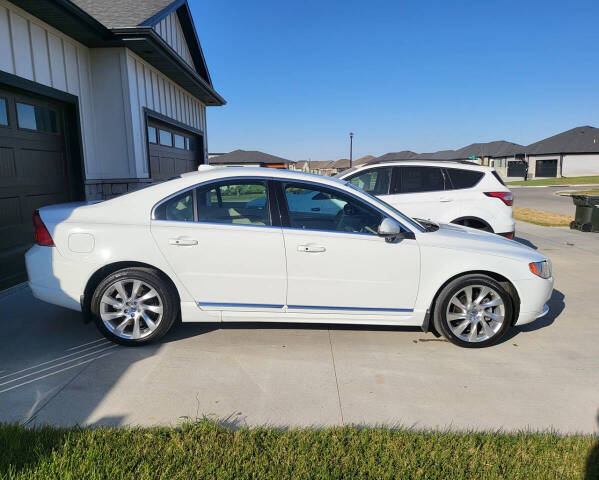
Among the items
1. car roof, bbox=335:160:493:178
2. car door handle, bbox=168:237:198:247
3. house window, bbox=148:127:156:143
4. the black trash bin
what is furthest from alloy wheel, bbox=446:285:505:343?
the black trash bin

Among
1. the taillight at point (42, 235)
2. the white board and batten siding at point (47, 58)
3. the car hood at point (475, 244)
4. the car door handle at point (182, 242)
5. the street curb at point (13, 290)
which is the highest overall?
the white board and batten siding at point (47, 58)

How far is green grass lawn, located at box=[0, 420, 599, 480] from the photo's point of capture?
2273 millimetres

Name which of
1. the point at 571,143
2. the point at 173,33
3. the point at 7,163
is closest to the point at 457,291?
the point at 7,163

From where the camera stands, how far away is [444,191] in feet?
22.6

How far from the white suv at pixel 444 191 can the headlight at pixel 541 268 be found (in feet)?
9.00

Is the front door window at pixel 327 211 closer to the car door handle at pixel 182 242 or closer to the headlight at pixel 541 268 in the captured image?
the car door handle at pixel 182 242

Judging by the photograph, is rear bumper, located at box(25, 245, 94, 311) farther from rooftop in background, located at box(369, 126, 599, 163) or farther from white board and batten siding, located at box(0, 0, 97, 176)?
rooftop in background, located at box(369, 126, 599, 163)

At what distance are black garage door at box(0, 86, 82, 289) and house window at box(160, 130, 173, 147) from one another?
11.1ft

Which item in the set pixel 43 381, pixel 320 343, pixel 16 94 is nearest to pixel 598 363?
pixel 320 343

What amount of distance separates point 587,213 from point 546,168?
163 ft

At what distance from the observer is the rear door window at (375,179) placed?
7023 mm

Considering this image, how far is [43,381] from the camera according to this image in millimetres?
3264

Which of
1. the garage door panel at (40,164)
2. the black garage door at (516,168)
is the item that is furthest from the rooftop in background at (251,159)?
the black garage door at (516,168)

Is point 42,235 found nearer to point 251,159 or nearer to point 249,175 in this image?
point 249,175
